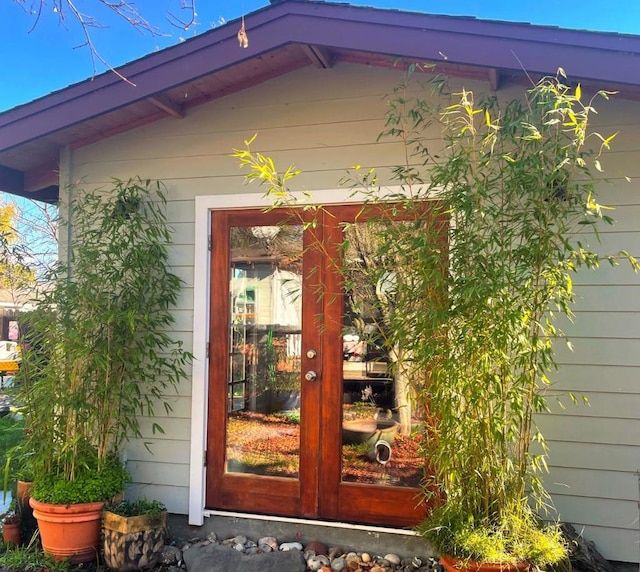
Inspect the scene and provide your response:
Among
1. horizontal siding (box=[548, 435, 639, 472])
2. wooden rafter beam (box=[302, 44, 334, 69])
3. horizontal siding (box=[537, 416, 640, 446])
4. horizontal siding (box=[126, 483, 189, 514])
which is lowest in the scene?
horizontal siding (box=[126, 483, 189, 514])

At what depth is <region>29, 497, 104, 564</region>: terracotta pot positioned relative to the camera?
2.97 meters

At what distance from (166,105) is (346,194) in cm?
124

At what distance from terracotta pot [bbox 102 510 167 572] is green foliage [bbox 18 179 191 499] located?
0.25 m

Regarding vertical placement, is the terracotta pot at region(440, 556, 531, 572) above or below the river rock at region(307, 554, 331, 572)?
above

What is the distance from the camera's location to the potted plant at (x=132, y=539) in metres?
2.90

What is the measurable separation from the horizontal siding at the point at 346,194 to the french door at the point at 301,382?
23 cm

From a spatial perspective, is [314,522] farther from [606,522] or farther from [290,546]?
[606,522]

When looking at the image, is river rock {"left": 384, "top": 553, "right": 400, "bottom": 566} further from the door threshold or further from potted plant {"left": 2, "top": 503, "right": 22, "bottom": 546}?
potted plant {"left": 2, "top": 503, "right": 22, "bottom": 546}

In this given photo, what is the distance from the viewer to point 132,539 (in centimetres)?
290

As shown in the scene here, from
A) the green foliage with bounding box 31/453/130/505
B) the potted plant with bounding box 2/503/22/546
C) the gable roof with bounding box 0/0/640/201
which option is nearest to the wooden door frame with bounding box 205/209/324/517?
the green foliage with bounding box 31/453/130/505

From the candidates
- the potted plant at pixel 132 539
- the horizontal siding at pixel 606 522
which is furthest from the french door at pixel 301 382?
the horizontal siding at pixel 606 522

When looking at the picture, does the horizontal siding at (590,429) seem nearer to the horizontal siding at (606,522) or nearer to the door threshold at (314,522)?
the horizontal siding at (606,522)

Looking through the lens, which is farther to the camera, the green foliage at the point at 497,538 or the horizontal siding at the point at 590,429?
the horizontal siding at the point at 590,429

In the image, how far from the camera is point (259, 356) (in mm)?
3387
